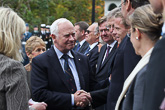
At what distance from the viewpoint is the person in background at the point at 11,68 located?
8.11 ft

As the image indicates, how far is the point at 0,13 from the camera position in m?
2.69

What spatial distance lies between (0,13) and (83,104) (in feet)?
6.19

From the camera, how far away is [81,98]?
3.87 metres

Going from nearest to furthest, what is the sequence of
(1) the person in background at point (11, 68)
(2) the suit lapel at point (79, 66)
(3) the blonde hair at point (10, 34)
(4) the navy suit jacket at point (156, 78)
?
(4) the navy suit jacket at point (156, 78) → (1) the person in background at point (11, 68) → (3) the blonde hair at point (10, 34) → (2) the suit lapel at point (79, 66)

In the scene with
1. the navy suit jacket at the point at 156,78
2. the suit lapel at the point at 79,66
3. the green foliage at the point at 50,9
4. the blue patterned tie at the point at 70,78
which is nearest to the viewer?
the navy suit jacket at the point at 156,78

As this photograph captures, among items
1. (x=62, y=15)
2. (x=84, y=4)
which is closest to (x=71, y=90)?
(x=62, y=15)

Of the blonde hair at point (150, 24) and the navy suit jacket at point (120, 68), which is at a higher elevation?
the blonde hair at point (150, 24)

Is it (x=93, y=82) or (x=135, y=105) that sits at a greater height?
(x=135, y=105)

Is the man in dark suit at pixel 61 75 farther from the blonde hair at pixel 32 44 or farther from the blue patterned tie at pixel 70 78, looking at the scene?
the blonde hair at pixel 32 44

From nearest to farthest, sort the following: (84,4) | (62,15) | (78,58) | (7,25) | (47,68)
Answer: (7,25) → (47,68) → (78,58) → (62,15) → (84,4)

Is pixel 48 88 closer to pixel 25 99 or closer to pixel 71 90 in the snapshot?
pixel 71 90

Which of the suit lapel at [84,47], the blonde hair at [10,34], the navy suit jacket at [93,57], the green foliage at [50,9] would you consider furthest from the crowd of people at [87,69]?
the green foliage at [50,9]

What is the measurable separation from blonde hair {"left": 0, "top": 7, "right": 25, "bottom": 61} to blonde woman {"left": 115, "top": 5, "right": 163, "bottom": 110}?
1.11m

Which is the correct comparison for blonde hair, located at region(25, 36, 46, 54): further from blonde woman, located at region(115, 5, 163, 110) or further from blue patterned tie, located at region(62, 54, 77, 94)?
blonde woman, located at region(115, 5, 163, 110)
